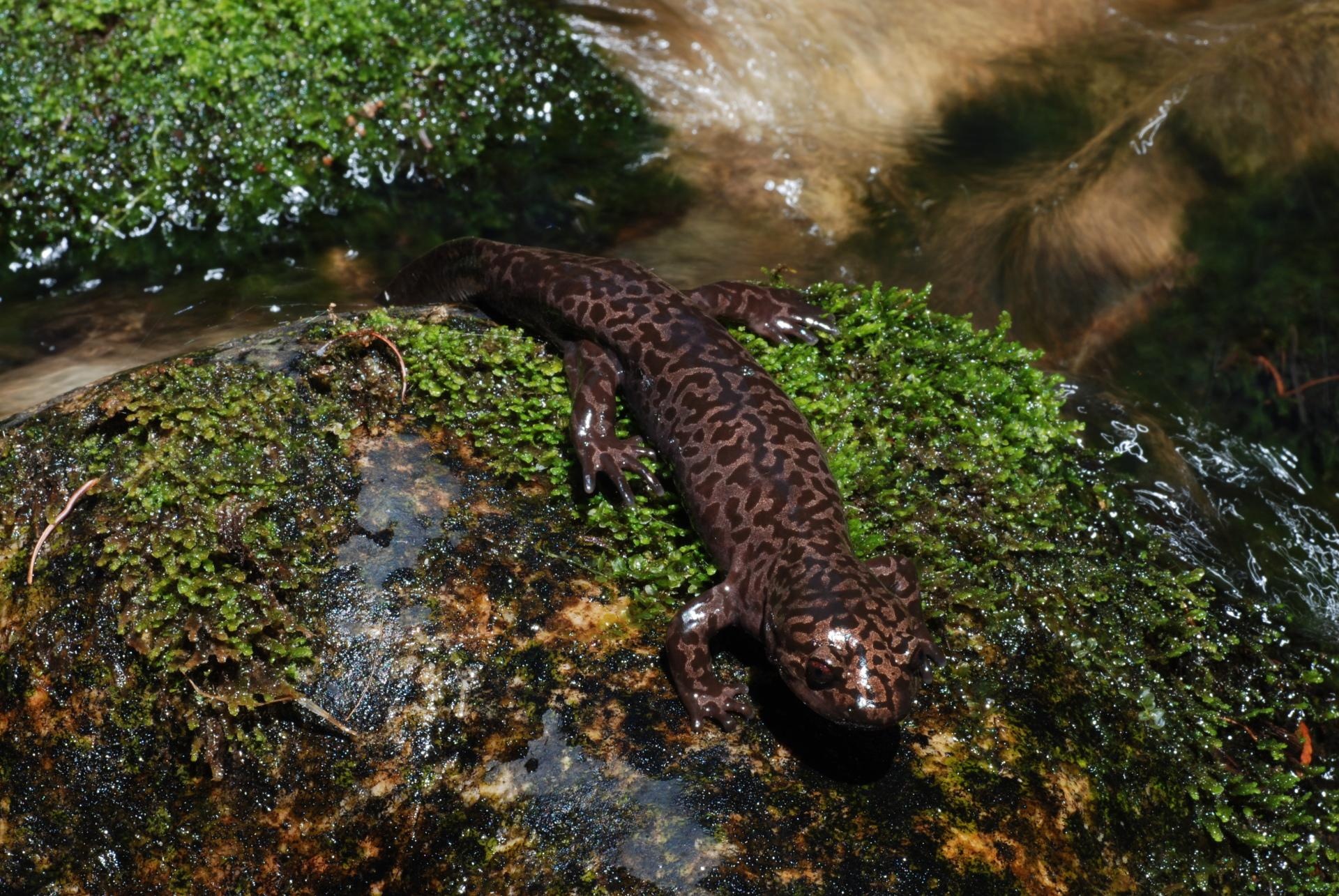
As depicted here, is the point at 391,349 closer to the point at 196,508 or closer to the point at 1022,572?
the point at 196,508

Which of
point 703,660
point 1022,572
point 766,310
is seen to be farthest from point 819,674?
point 766,310

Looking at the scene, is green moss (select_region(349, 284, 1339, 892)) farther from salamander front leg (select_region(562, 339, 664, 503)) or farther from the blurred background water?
the blurred background water

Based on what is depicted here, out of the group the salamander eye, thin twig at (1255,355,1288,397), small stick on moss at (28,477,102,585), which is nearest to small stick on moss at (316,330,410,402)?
small stick on moss at (28,477,102,585)

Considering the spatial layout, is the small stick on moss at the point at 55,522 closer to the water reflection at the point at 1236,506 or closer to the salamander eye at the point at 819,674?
the salamander eye at the point at 819,674

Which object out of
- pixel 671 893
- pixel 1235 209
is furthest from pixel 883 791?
pixel 1235 209

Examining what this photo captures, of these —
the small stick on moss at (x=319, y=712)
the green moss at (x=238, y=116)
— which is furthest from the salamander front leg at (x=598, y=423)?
the green moss at (x=238, y=116)

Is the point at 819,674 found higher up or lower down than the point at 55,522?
higher up
